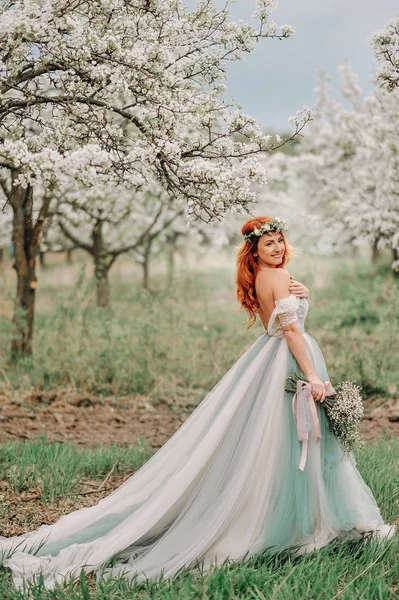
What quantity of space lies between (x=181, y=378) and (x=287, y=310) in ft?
16.0

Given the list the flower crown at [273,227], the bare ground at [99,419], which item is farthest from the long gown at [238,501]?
the bare ground at [99,419]

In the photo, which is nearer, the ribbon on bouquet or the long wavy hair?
the ribbon on bouquet

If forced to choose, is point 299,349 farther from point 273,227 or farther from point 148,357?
point 148,357

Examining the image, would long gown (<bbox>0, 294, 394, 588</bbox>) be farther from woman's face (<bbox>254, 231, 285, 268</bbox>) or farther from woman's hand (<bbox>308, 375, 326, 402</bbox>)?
woman's face (<bbox>254, 231, 285, 268</bbox>)

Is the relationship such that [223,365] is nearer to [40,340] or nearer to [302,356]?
[40,340]

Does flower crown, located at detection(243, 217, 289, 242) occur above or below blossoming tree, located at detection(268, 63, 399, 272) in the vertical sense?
below

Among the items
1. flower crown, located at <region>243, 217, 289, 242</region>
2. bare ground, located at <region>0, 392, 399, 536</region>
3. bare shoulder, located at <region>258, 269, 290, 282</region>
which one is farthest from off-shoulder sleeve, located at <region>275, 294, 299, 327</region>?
bare ground, located at <region>0, 392, 399, 536</region>

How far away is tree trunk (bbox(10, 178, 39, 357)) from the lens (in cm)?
912

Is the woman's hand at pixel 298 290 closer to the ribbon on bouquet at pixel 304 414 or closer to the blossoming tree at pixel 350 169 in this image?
the ribbon on bouquet at pixel 304 414

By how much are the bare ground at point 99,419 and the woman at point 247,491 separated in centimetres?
134

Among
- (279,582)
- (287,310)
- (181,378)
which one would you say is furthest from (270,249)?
(181,378)

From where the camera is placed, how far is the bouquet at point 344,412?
3812 mm

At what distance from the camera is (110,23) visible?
172 inches

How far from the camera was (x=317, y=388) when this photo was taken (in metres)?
3.80
